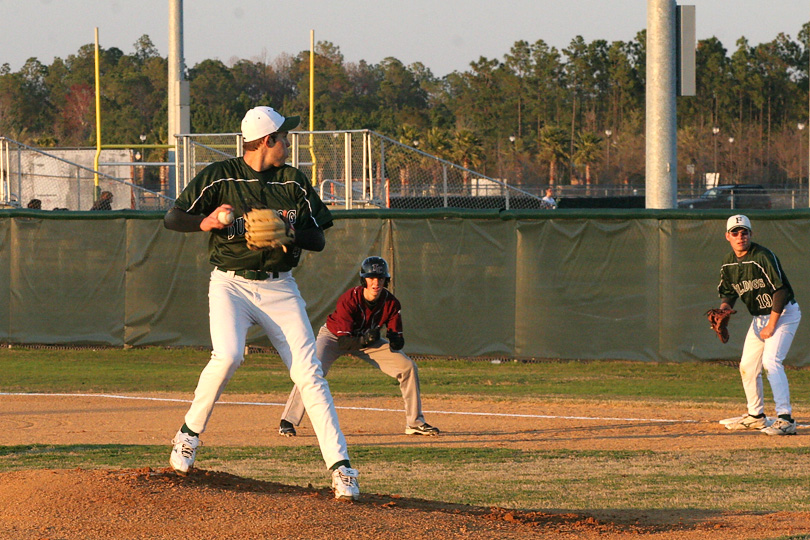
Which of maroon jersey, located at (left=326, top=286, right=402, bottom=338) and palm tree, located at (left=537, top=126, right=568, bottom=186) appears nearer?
maroon jersey, located at (left=326, top=286, right=402, bottom=338)

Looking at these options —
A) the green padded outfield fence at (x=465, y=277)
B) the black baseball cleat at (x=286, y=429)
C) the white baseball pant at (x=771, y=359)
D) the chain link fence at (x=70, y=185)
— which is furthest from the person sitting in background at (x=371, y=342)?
the chain link fence at (x=70, y=185)

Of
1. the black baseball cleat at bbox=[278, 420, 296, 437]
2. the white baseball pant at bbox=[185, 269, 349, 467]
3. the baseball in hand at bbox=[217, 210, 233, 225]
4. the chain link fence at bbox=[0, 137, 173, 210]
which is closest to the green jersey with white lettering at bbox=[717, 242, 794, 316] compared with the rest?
the black baseball cleat at bbox=[278, 420, 296, 437]

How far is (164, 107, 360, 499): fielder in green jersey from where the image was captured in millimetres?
5902

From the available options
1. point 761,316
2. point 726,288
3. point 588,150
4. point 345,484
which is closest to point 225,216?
point 345,484

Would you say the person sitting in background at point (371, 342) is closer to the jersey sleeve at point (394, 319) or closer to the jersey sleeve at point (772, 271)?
the jersey sleeve at point (394, 319)

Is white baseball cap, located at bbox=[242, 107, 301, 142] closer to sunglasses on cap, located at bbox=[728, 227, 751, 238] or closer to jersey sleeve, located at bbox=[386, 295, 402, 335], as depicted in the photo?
jersey sleeve, located at bbox=[386, 295, 402, 335]

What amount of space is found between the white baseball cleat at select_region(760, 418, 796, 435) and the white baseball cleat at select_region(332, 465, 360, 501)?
4.96 m

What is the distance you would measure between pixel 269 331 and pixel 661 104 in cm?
1005

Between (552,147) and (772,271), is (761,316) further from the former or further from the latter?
(552,147)

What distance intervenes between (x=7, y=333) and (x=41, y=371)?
2.45 meters

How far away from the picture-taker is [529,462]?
7988mm

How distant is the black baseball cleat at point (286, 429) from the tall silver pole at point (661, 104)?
7.37 meters

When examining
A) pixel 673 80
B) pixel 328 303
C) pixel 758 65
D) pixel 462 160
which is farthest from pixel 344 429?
pixel 758 65

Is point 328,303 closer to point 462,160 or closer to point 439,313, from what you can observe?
point 439,313
